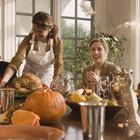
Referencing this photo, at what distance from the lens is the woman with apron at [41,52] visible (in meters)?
2.46

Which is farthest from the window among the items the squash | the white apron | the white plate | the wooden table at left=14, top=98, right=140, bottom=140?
the white plate

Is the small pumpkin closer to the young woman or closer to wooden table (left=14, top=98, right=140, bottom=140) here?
wooden table (left=14, top=98, right=140, bottom=140)

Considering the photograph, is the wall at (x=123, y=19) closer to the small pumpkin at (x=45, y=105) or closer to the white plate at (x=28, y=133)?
the small pumpkin at (x=45, y=105)

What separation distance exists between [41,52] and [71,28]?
5.07ft

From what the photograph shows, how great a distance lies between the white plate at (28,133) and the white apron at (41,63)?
1.91 metres

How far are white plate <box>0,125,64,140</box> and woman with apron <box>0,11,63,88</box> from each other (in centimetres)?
148

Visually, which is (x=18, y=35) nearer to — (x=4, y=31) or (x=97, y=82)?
(x=4, y=31)

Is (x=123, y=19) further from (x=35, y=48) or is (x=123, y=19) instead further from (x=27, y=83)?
(x=27, y=83)

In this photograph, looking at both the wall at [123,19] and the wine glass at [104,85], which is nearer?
the wine glass at [104,85]

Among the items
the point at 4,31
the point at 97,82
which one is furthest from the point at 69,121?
the point at 4,31

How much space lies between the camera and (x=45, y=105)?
1.09 m

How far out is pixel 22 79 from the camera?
1.93m

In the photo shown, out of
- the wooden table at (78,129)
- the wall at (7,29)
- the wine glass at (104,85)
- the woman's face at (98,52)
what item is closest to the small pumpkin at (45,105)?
the wooden table at (78,129)

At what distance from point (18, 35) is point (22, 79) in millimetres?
1964
